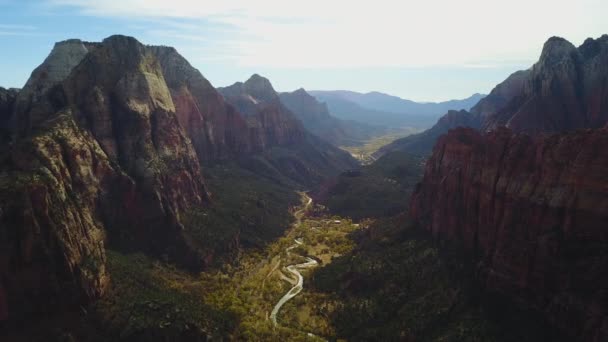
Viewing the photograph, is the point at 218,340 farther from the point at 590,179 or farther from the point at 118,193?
Answer: the point at 590,179

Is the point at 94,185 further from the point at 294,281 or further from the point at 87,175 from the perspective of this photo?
the point at 294,281

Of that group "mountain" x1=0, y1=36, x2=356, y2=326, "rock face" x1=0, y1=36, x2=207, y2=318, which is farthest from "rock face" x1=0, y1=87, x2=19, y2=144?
"rock face" x1=0, y1=36, x2=207, y2=318

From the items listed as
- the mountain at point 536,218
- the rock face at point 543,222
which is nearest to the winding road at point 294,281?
the mountain at point 536,218

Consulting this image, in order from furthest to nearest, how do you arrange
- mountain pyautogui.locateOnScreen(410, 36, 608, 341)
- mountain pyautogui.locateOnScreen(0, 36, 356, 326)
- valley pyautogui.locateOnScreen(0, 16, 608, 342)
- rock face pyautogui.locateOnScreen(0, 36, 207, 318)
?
mountain pyautogui.locateOnScreen(0, 36, 356, 326) → rock face pyautogui.locateOnScreen(0, 36, 207, 318) → valley pyautogui.locateOnScreen(0, 16, 608, 342) → mountain pyautogui.locateOnScreen(410, 36, 608, 341)

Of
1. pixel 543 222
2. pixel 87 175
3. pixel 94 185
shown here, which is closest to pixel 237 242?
pixel 94 185

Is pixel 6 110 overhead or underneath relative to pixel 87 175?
overhead

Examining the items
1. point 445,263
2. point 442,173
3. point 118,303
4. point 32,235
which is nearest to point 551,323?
point 445,263

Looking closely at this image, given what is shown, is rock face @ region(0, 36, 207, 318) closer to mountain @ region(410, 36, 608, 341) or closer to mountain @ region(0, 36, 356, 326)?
mountain @ region(0, 36, 356, 326)
